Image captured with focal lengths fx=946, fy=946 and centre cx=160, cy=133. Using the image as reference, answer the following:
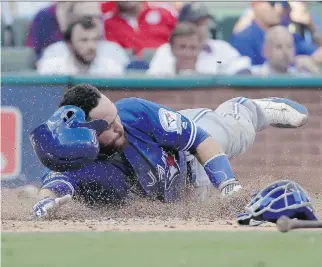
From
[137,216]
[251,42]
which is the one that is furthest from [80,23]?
[137,216]

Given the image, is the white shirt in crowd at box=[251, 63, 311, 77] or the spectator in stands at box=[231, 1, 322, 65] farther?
the spectator in stands at box=[231, 1, 322, 65]

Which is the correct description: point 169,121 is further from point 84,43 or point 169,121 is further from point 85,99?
point 84,43

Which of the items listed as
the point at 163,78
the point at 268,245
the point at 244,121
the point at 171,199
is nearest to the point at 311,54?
the point at 163,78

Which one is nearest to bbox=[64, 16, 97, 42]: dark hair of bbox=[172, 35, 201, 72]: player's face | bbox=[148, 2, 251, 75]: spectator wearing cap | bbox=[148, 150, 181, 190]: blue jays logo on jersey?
bbox=[148, 2, 251, 75]: spectator wearing cap

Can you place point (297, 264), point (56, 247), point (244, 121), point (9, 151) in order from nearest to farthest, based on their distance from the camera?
1. point (297, 264)
2. point (56, 247)
3. point (244, 121)
4. point (9, 151)

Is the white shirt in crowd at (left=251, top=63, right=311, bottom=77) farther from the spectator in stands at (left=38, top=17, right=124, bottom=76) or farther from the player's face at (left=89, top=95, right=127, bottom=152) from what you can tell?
the player's face at (left=89, top=95, right=127, bottom=152)

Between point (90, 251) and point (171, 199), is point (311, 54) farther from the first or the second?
point (90, 251)

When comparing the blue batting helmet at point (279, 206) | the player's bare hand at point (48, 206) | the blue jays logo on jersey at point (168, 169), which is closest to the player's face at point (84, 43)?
the blue jays logo on jersey at point (168, 169)
